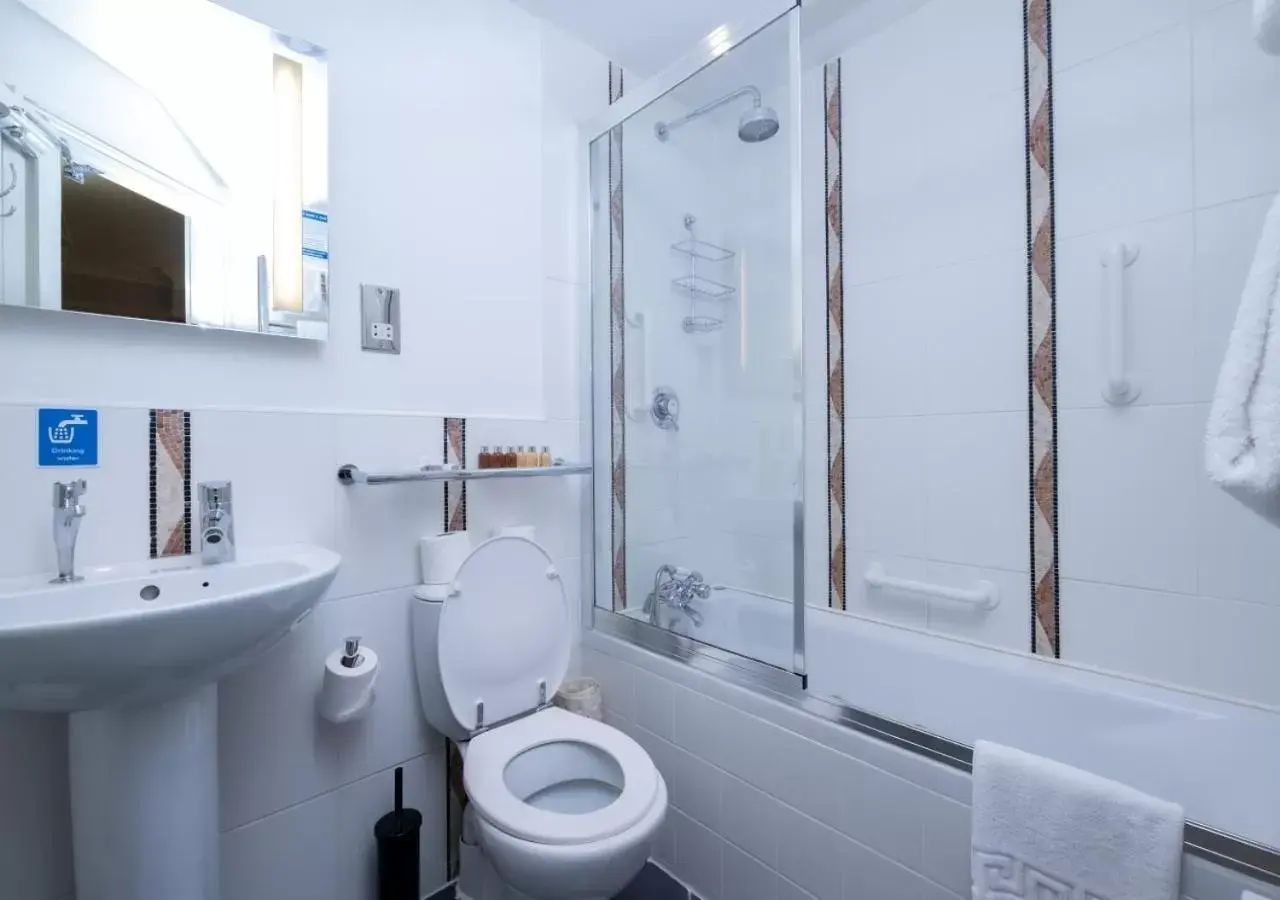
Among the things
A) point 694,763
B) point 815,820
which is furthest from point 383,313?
point 815,820

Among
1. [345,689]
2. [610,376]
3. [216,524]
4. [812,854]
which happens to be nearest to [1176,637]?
[812,854]

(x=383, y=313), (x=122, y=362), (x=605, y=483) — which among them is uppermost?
(x=383, y=313)

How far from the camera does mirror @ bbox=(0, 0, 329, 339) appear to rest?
1.01m

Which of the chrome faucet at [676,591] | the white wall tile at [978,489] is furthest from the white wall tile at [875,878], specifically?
the white wall tile at [978,489]

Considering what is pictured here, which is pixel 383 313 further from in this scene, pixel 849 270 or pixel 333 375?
pixel 849 270

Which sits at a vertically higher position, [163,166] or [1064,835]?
[163,166]

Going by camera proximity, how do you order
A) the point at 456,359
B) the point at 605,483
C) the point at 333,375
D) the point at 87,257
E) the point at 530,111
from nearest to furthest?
the point at 87,257 → the point at 333,375 → the point at 456,359 → the point at 530,111 → the point at 605,483

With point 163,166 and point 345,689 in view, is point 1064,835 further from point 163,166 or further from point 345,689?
point 163,166

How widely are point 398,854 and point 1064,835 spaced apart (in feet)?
4.34

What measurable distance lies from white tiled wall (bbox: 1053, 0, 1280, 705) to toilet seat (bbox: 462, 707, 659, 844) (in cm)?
116

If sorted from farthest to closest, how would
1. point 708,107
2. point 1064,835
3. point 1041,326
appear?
point 708,107 < point 1041,326 < point 1064,835

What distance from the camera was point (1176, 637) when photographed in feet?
4.42

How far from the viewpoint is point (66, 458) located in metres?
1.05

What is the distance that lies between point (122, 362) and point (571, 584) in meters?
1.19
